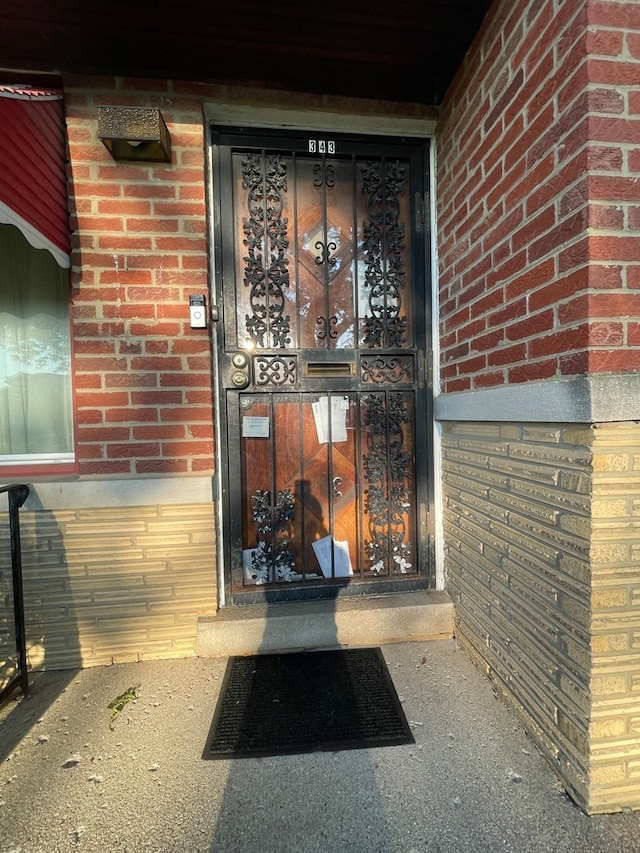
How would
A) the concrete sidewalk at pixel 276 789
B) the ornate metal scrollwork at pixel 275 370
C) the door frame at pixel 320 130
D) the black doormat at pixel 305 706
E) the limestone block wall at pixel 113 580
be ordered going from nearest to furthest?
1. the concrete sidewalk at pixel 276 789
2. the black doormat at pixel 305 706
3. the limestone block wall at pixel 113 580
4. the door frame at pixel 320 130
5. the ornate metal scrollwork at pixel 275 370

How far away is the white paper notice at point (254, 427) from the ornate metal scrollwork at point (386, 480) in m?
0.66

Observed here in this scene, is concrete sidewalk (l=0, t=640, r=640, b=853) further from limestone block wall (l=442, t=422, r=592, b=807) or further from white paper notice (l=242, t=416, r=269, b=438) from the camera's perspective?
white paper notice (l=242, t=416, r=269, b=438)

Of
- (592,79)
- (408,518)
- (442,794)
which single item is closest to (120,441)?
(408,518)

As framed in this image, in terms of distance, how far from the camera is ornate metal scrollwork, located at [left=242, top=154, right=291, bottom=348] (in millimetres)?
2439

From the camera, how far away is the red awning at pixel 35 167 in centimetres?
177

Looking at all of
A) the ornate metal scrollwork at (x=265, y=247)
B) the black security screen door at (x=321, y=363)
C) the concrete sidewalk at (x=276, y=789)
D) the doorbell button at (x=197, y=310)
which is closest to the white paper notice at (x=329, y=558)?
the black security screen door at (x=321, y=363)

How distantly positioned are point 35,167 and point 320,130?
5.26 feet

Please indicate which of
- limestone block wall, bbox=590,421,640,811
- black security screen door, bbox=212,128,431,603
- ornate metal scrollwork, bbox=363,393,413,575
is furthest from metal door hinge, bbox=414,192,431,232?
limestone block wall, bbox=590,421,640,811

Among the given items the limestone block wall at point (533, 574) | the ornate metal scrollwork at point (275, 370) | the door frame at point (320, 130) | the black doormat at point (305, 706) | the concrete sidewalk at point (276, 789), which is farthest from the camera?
the ornate metal scrollwork at point (275, 370)

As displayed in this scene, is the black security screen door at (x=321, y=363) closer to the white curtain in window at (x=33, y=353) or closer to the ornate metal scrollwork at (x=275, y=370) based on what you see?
the ornate metal scrollwork at (x=275, y=370)

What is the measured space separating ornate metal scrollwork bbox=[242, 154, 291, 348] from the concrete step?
5.39 feet

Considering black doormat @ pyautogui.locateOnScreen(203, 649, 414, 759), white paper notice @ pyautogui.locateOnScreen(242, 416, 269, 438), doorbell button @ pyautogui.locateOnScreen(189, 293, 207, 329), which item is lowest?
black doormat @ pyautogui.locateOnScreen(203, 649, 414, 759)

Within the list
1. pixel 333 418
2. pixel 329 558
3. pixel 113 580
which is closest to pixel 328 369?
pixel 333 418

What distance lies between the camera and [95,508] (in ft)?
7.23
